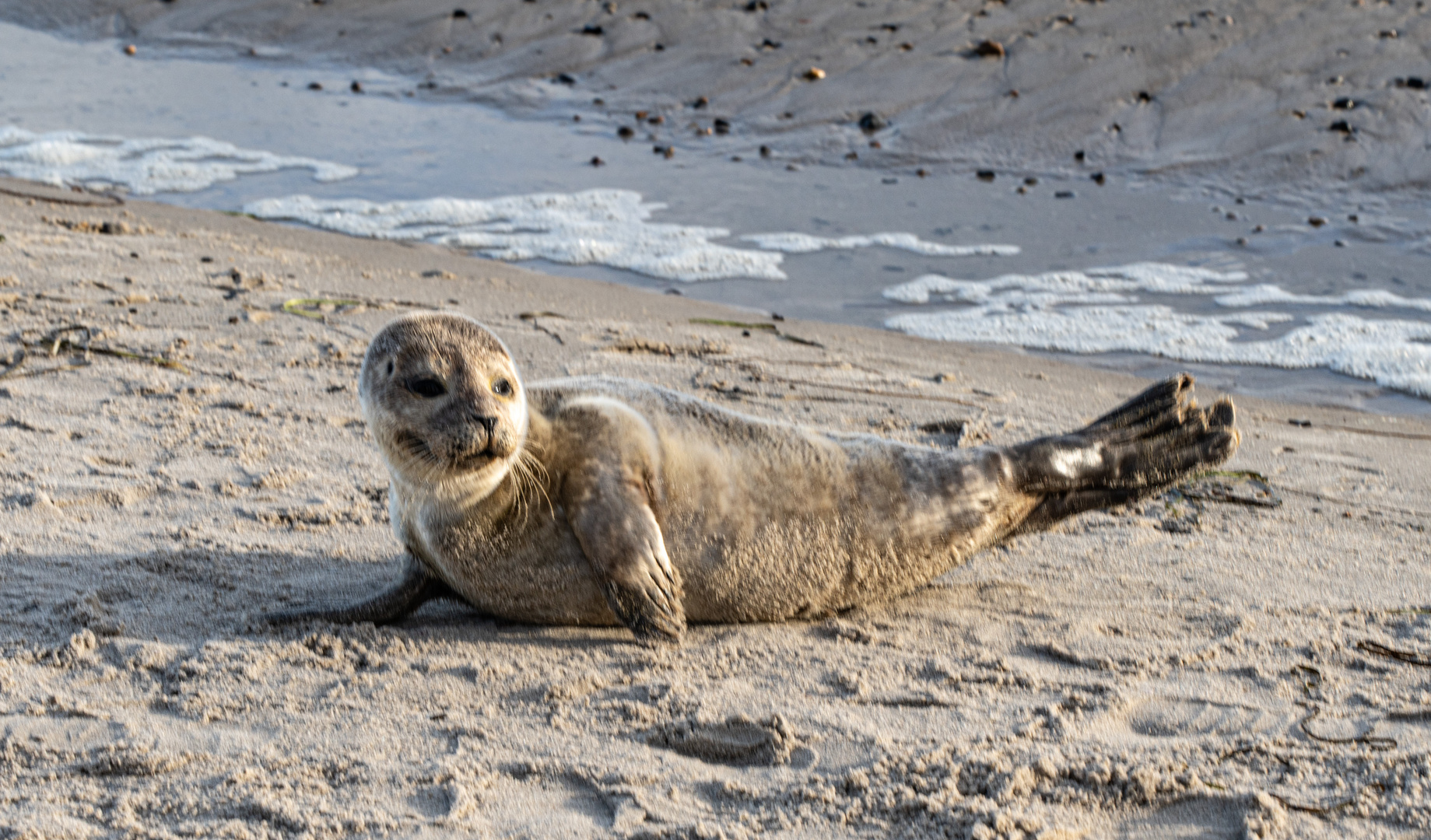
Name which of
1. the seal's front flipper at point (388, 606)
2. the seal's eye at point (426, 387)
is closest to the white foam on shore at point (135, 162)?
the seal's front flipper at point (388, 606)

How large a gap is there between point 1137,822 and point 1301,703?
0.77 meters

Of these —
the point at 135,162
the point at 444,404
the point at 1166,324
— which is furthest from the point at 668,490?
the point at 135,162

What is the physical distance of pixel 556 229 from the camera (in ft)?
29.9

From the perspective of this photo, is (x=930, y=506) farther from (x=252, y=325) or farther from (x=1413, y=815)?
(x=252, y=325)

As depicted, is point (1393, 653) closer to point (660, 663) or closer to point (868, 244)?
point (660, 663)

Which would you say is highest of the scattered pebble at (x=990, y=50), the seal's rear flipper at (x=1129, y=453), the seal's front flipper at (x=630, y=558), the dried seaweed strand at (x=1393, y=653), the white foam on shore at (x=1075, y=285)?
the scattered pebble at (x=990, y=50)

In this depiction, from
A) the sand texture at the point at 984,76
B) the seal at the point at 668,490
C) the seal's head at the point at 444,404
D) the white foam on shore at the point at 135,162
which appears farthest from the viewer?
the sand texture at the point at 984,76

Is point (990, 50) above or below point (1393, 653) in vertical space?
above

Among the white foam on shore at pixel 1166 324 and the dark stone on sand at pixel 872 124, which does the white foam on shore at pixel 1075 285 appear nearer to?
the white foam on shore at pixel 1166 324

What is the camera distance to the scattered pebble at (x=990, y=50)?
39.2 feet

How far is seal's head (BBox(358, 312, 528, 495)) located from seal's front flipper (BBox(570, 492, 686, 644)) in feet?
0.81

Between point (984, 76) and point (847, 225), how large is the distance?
3.27 meters

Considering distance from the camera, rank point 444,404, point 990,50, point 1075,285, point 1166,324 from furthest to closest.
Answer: point 990,50 → point 1075,285 → point 1166,324 → point 444,404

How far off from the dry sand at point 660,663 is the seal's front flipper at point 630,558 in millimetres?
104
